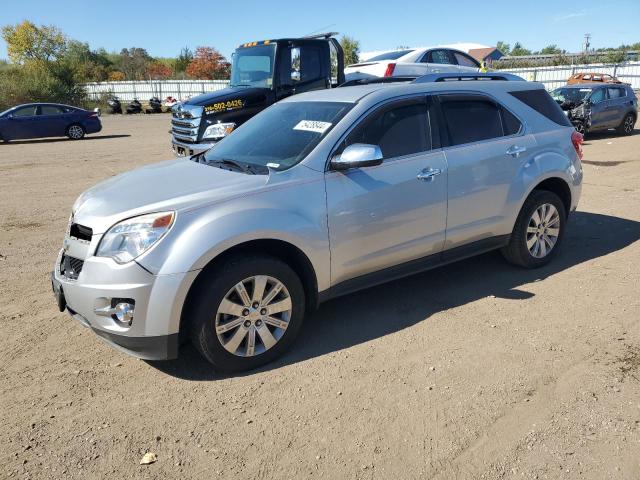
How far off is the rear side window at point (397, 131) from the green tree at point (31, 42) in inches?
2799

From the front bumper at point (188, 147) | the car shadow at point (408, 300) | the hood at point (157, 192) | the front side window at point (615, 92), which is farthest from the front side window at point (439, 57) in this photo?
the hood at point (157, 192)

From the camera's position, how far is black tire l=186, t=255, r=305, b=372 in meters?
3.30

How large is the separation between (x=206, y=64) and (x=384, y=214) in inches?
3035

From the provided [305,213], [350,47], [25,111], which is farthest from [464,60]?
[350,47]

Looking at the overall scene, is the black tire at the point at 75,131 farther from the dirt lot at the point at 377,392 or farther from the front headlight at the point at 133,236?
the front headlight at the point at 133,236

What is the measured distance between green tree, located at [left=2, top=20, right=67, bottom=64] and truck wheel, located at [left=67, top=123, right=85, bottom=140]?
171ft

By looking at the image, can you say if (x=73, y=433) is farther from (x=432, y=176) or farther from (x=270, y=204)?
(x=432, y=176)

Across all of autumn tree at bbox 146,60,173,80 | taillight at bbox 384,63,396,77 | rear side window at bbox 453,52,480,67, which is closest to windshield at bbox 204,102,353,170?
taillight at bbox 384,63,396,77

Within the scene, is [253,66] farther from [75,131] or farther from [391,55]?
[75,131]

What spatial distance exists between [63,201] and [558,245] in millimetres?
7419

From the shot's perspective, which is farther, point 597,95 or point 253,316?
point 597,95

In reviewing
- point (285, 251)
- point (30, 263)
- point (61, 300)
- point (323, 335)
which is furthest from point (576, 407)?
point (30, 263)

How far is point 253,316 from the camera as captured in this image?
3.50m

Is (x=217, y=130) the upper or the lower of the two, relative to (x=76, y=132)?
upper
